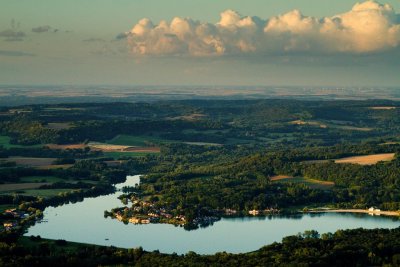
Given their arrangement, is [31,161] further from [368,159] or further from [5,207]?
[368,159]

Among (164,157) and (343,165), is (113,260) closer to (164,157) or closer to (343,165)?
(343,165)

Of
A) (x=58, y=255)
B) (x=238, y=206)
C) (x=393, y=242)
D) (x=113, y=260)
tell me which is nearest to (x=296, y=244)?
(x=393, y=242)

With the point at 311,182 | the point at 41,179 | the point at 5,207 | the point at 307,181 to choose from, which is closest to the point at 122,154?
the point at 41,179

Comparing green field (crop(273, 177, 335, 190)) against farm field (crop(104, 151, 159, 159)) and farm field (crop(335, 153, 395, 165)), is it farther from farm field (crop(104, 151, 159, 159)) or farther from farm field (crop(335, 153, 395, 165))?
farm field (crop(104, 151, 159, 159))

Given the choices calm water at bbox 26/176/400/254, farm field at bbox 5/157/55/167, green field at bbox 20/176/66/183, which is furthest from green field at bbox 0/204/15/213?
farm field at bbox 5/157/55/167

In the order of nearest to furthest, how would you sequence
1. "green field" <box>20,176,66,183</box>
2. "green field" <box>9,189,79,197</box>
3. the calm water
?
the calm water
"green field" <box>9,189,79,197</box>
"green field" <box>20,176,66,183</box>

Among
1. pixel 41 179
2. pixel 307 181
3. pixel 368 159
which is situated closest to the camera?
pixel 307 181

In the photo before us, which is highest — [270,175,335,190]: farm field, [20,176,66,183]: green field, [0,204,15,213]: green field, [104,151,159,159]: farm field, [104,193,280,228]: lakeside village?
[270,175,335,190]: farm field

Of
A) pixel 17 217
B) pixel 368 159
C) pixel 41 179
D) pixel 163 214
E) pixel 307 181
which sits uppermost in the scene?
pixel 368 159
